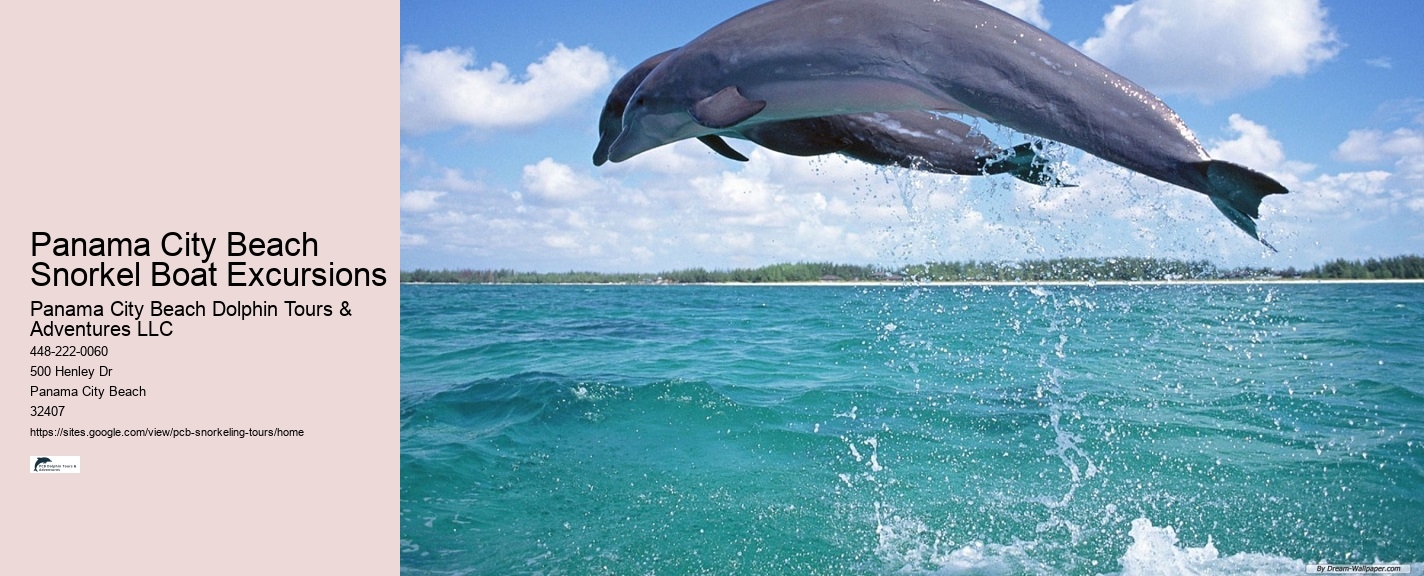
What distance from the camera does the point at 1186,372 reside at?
1409 centimetres

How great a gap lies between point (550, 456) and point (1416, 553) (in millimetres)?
7261

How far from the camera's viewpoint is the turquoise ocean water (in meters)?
6.31

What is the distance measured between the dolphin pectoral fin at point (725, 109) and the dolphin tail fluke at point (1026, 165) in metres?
1.07

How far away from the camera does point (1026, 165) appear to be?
3.73 metres

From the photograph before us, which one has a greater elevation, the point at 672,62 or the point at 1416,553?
the point at 672,62

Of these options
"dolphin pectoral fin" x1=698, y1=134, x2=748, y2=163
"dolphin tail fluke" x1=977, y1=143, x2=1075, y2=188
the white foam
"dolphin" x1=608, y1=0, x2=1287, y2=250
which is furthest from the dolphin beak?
the white foam

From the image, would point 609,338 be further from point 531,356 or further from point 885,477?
point 885,477

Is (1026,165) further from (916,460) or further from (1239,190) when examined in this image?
(916,460)

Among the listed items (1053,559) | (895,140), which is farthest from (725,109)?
(1053,559)
